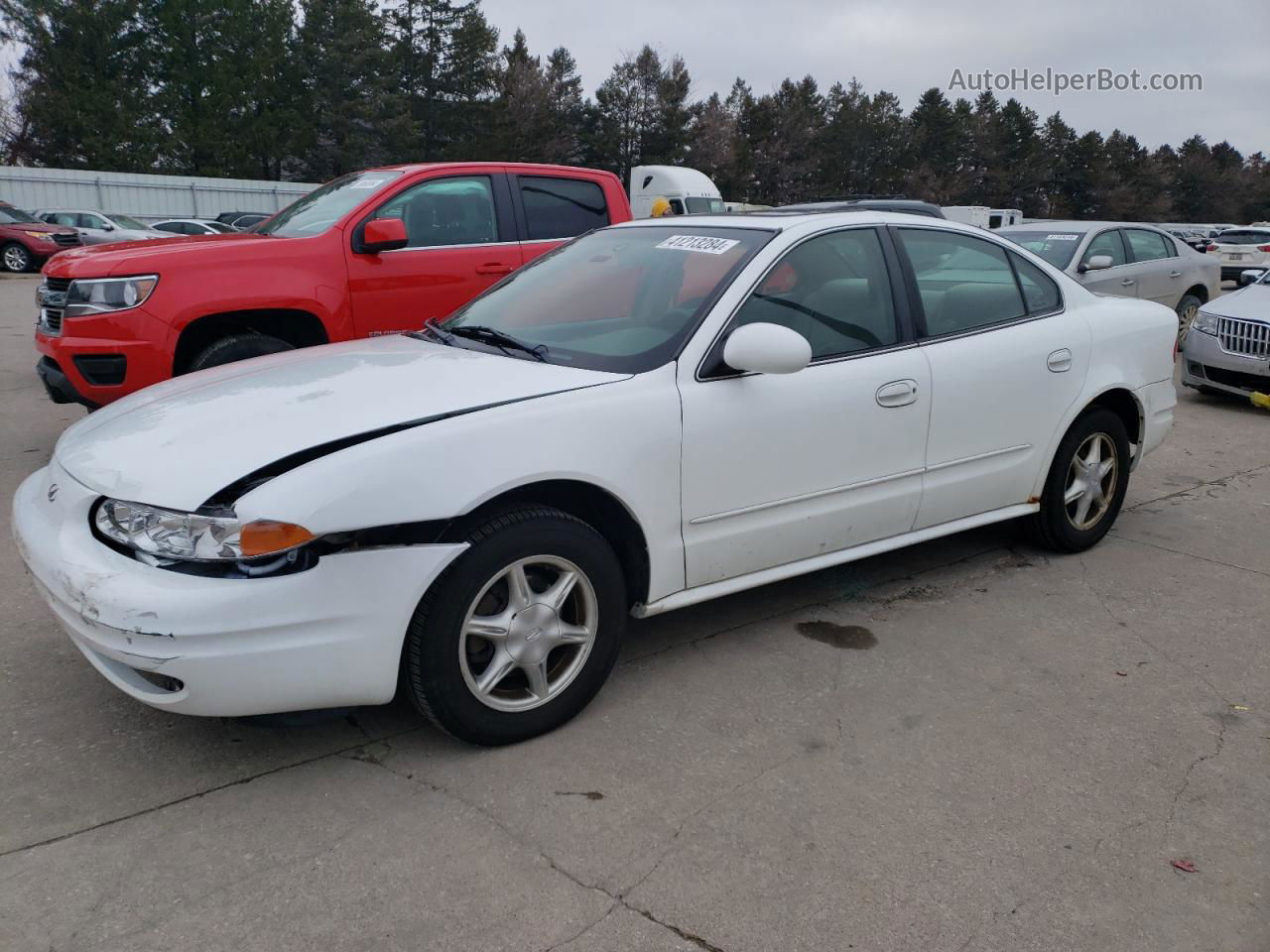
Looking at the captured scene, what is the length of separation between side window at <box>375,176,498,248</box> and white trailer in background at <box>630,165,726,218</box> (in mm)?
15709

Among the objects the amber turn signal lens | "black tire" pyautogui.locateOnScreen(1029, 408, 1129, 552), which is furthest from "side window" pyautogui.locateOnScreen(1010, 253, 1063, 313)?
the amber turn signal lens

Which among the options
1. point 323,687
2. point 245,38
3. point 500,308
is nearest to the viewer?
point 323,687

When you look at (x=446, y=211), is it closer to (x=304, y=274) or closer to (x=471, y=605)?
(x=304, y=274)

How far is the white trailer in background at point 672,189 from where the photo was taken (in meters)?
22.4

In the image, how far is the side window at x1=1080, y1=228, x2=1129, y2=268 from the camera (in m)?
11.0

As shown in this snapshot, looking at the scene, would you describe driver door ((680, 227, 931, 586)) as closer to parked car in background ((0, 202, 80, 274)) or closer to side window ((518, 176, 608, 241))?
side window ((518, 176, 608, 241))

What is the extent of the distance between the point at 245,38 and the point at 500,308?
53.4 meters

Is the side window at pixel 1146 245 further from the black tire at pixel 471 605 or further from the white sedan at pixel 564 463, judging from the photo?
the black tire at pixel 471 605

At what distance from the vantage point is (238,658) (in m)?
2.60

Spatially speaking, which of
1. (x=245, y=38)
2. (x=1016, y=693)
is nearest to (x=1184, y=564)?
(x=1016, y=693)

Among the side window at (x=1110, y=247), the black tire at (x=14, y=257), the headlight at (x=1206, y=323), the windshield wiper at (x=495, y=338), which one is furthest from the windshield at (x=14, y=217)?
the windshield wiper at (x=495, y=338)

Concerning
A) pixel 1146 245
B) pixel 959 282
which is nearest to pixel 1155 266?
pixel 1146 245

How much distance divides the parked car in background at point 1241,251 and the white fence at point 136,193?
2736cm

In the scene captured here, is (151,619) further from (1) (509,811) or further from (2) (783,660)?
(2) (783,660)
